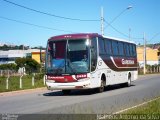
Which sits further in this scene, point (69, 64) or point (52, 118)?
point (69, 64)

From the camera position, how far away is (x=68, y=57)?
70.2 ft

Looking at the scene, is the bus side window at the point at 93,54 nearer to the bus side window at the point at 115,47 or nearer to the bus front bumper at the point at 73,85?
the bus front bumper at the point at 73,85

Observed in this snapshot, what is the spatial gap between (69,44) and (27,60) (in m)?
65.5

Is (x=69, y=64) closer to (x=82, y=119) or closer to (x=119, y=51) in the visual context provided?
(x=119, y=51)

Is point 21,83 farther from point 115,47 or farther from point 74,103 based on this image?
point 74,103

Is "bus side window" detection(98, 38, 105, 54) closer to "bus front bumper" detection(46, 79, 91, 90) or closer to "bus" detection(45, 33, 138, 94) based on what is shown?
"bus" detection(45, 33, 138, 94)

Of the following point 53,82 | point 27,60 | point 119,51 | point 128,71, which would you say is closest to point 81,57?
point 53,82

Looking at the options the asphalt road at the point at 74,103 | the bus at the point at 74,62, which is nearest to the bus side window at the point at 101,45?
the bus at the point at 74,62

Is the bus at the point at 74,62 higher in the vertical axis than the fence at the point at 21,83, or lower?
higher

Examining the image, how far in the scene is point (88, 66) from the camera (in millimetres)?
21391

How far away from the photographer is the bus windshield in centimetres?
2134

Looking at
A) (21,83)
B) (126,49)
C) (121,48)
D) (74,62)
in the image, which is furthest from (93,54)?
(21,83)

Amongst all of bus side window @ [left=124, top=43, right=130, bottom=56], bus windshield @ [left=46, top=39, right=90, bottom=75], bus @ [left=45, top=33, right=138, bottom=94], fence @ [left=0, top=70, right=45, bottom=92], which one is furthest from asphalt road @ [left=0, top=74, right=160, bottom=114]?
bus side window @ [left=124, top=43, right=130, bottom=56]

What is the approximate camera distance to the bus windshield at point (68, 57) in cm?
2134
